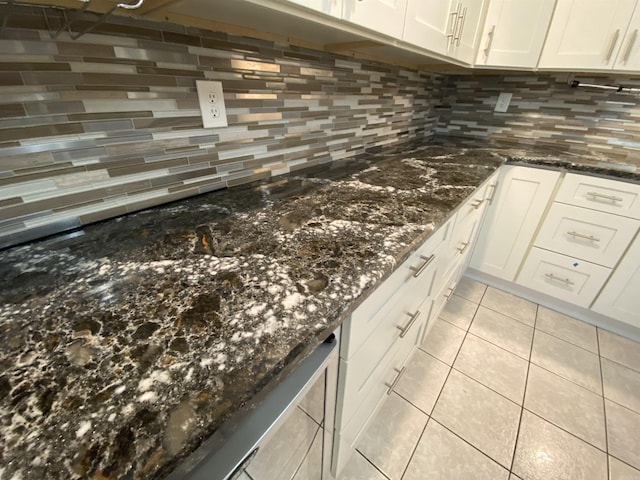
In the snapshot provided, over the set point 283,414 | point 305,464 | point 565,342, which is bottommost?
point 565,342

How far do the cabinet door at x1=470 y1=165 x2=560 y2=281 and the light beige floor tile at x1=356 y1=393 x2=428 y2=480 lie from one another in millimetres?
1123

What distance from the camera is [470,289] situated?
1854 mm

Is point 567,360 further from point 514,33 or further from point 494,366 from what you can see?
→ point 514,33

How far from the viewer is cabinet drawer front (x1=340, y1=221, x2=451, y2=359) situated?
57cm

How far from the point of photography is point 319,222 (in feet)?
2.36

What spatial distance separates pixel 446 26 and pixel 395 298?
3.66ft

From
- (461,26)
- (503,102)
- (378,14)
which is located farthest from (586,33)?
(378,14)

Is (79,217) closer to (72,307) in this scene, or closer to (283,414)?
(72,307)

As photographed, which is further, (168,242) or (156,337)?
(168,242)

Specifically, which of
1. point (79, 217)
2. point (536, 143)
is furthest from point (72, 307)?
point (536, 143)

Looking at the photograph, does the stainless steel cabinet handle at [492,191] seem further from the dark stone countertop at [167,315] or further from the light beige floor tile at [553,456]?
the light beige floor tile at [553,456]

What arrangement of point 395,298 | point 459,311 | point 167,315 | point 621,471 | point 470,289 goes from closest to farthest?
point 167,315
point 395,298
point 621,471
point 459,311
point 470,289

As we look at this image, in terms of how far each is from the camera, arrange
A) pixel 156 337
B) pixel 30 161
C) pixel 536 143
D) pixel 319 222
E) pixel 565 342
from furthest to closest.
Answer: pixel 536 143, pixel 565 342, pixel 319 222, pixel 30 161, pixel 156 337

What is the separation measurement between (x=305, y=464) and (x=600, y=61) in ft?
6.84
